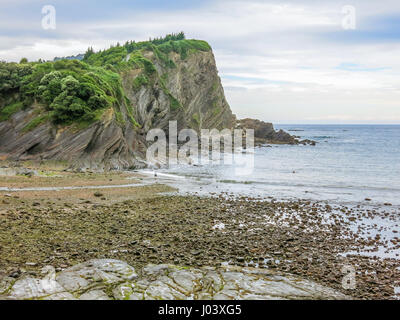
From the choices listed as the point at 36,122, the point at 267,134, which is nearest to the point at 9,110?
the point at 36,122

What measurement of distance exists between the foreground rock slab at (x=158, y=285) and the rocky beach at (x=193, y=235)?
21 cm

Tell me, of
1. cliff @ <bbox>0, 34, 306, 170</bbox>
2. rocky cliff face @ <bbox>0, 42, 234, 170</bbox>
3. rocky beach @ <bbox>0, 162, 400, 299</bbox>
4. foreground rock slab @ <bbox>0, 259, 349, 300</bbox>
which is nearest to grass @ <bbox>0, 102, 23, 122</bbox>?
cliff @ <bbox>0, 34, 306, 170</bbox>

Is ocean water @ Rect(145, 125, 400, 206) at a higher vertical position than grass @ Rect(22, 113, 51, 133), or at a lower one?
lower

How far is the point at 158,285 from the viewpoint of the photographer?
41.1 ft

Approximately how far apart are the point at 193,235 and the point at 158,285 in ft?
23.8

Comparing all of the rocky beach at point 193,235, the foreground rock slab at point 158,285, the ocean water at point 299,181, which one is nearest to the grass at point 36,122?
the ocean water at point 299,181

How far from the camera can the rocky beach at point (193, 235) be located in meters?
14.7

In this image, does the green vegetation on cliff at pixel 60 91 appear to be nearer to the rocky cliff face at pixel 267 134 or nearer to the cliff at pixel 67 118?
the cliff at pixel 67 118

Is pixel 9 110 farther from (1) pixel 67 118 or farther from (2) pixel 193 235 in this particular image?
(2) pixel 193 235

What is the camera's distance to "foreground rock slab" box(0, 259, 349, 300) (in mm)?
11498

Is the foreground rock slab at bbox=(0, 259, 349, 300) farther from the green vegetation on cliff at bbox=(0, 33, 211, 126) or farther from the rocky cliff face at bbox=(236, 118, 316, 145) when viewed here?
the rocky cliff face at bbox=(236, 118, 316, 145)

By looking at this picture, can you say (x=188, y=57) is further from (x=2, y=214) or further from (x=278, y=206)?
(x=2, y=214)

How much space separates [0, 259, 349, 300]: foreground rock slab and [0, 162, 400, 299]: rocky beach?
8.4 inches

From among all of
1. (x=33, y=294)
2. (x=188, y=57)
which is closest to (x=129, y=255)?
(x=33, y=294)
